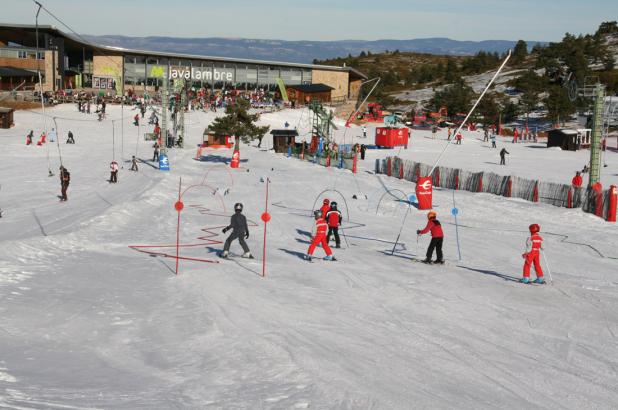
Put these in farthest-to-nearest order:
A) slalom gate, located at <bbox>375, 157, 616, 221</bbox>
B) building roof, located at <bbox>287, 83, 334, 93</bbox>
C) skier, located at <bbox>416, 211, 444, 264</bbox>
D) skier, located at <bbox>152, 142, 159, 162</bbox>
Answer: building roof, located at <bbox>287, 83, 334, 93</bbox>, skier, located at <bbox>152, 142, 159, 162</bbox>, slalom gate, located at <bbox>375, 157, 616, 221</bbox>, skier, located at <bbox>416, 211, 444, 264</bbox>

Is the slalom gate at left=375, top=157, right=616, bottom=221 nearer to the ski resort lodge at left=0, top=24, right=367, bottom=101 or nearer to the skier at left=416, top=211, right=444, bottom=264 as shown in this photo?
the skier at left=416, top=211, right=444, bottom=264

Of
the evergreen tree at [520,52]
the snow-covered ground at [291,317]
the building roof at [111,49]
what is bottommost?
the snow-covered ground at [291,317]

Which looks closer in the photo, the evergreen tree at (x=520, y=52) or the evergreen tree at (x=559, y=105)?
the evergreen tree at (x=559, y=105)

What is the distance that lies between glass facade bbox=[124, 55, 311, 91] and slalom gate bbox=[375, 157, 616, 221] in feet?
164

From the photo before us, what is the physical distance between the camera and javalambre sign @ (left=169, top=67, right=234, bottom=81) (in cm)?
8669

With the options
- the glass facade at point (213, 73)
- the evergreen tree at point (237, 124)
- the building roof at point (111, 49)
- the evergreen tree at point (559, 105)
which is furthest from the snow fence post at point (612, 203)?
the glass facade at point (213, 73)

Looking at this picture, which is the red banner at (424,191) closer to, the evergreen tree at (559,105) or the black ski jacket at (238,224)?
the black ski jacket at (238,224)

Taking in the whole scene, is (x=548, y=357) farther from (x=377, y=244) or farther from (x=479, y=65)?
(x=479, y=65)

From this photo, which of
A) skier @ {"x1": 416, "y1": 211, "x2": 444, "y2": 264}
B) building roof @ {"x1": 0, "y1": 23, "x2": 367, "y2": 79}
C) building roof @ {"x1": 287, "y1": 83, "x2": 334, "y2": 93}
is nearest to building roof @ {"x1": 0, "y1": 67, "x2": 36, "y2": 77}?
building roof @ {"x1": 0, "y1": 23, "x2": 367, "y2": 79}

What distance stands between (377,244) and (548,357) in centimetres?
1018

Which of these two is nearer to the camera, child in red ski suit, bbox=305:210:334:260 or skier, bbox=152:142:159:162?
child in red ski suit, bbox=305:210:334:260

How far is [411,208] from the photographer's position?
2894cm

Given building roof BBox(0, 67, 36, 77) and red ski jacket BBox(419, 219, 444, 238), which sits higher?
building roof BBox(0, 67, 36, 77)

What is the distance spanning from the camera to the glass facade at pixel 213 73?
3351 inches
